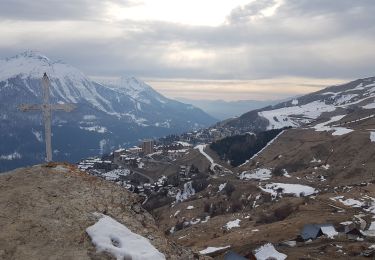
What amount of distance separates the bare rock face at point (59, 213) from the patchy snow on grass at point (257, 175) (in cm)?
16386

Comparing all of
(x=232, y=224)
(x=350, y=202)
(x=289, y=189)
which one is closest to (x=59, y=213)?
(x=350, y=202)

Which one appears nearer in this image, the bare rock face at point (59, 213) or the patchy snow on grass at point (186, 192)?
the bare rock face at point (59, 213)

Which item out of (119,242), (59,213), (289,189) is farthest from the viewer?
(289,189)

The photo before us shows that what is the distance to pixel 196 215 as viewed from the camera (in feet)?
479

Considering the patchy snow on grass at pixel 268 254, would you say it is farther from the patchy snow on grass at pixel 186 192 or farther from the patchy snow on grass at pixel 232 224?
the patchy snow on grass at pixel 186 192

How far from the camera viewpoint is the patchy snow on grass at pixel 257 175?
18550cm

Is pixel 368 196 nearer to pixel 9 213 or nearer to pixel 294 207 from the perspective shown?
pixel 294 207

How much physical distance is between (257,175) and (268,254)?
5106 inches

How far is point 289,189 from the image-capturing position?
5827 inches

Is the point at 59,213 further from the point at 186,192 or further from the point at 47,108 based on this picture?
the point at 186,192

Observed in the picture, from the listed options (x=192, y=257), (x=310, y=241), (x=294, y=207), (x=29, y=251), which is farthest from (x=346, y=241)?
(x=29, y=251)

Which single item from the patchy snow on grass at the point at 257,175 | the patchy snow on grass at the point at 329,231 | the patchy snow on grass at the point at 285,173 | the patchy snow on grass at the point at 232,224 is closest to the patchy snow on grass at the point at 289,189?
the patchy snow on grass at the point at 285,173

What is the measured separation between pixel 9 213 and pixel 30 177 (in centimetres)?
270

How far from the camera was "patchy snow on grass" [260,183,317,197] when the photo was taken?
141500 millimetres
